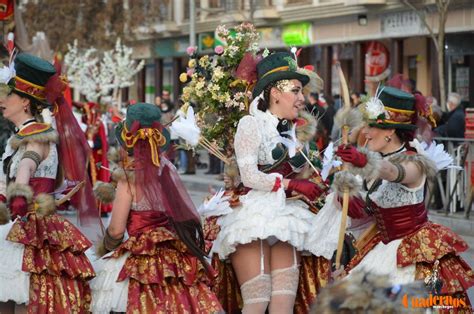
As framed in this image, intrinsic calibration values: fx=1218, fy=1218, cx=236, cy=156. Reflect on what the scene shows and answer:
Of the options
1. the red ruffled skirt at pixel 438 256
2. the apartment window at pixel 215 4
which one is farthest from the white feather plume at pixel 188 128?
the apartment window at pixel 215 4

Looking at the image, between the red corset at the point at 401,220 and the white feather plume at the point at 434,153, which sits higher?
the white feather plume at the point at 434,153

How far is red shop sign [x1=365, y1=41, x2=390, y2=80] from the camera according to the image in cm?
3378

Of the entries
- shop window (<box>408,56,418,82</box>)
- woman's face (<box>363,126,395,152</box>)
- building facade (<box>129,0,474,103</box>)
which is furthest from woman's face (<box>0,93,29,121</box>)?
shop window (<box>408,56,418,82</box>)

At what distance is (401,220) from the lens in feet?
22.8

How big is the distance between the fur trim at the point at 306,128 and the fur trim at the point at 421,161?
3.18ft

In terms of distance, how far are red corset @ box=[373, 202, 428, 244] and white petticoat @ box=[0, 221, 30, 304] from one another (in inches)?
88.5

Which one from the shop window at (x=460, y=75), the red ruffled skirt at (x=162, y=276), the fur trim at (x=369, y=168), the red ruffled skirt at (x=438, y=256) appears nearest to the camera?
the fur trim at (x=369, y=168)

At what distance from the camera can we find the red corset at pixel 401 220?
6.94 m

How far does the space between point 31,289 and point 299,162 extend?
1847mm

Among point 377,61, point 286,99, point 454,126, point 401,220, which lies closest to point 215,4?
point 377,61

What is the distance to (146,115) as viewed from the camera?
725 cm

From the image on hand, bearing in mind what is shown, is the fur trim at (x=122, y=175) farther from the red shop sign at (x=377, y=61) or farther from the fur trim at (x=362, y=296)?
the red shop sign at (x=377, y=61)

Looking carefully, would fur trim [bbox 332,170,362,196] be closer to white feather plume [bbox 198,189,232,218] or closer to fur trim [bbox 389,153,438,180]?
fur trim [bbox 389,153,438,180]

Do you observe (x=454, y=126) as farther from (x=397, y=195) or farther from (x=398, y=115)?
(x=397, y=195)
